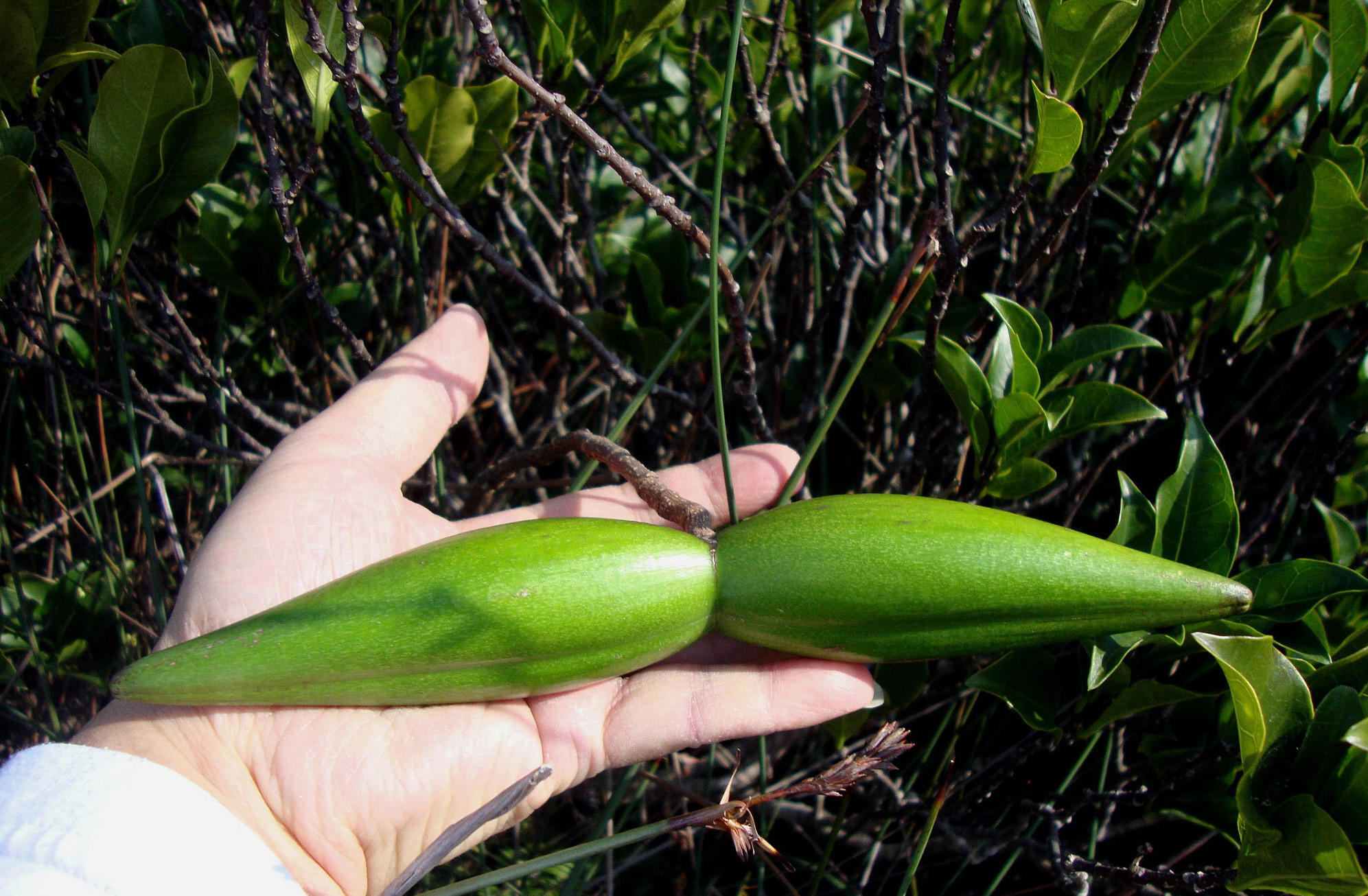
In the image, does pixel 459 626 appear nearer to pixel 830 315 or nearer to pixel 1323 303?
pixel 830 315

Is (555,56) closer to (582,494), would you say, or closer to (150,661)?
(582,494)

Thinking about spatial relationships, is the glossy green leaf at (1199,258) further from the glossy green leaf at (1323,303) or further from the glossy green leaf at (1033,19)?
the glossy green leaf at (1033,19)

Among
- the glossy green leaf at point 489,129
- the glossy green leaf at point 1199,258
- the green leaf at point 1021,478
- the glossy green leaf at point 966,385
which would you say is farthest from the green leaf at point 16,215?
the glossy green leaf at point 1199,258

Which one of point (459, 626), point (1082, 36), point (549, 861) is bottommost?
point (549, 861)

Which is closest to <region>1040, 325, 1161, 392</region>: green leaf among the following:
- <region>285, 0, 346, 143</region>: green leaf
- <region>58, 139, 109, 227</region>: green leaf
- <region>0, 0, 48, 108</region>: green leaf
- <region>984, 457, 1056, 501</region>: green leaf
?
<region>984, 457, 1056, 501</region>: green leaf

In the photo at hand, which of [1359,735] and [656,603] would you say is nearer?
[1359,735]

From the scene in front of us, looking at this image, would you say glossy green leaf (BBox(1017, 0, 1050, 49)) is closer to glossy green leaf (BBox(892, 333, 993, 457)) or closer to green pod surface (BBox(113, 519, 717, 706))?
glossy green leaf (BBox(892, 333, 993, 457))

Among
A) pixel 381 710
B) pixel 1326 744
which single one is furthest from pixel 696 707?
pixel 1326 744

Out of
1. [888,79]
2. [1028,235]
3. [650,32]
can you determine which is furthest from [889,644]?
[888,79]
